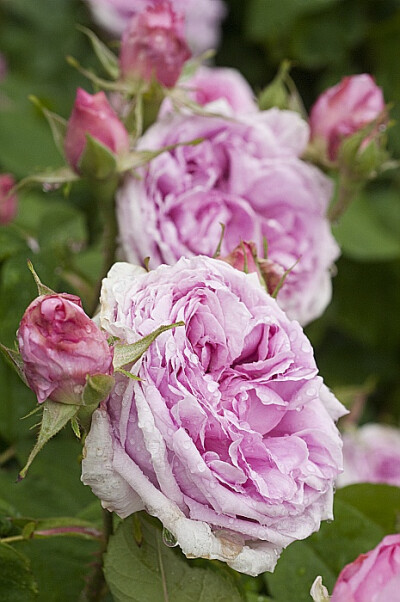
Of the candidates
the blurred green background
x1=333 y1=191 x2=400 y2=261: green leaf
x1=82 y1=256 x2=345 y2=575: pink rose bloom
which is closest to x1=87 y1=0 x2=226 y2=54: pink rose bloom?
the blurred green background

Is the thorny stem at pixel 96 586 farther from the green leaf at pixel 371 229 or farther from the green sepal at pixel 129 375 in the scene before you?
the green leaf at pixel 371 229

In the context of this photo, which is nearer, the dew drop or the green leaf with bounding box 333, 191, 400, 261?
the dew drop

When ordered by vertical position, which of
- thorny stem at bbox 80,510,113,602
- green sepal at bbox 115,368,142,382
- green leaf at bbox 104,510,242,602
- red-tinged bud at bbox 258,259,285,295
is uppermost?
green sepal at bbox 115,368,142,382

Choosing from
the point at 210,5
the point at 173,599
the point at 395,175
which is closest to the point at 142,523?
the point at 173,599

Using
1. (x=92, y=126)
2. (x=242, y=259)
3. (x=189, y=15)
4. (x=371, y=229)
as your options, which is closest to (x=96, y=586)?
(x=242, y=259)

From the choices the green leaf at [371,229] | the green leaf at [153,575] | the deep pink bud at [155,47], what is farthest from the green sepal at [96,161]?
the green leaf at [371,229]

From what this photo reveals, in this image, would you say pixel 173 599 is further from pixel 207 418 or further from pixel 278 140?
pixel 278 140

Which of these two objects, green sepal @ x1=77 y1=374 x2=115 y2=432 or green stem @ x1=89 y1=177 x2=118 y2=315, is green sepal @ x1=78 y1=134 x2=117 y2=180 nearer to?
green stem @ x1=89 y1=177 x2=118 y2=315

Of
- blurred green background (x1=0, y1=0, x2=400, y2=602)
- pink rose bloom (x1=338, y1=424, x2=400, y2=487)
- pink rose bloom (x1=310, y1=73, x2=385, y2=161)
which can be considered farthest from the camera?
pink rose bloom (x1=338, y1=424, x2=400, y2=487)
